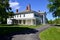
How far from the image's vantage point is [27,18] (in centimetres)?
5731

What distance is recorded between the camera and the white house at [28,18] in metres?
56.1

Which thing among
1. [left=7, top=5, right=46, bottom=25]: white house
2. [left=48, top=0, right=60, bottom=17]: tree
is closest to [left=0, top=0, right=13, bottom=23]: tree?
[left=7, top=5, right=46, bottom=25]: white house

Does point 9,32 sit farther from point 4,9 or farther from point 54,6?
point 54,6

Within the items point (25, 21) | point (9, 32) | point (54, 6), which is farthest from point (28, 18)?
point (9, 32)

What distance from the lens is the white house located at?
56.1m

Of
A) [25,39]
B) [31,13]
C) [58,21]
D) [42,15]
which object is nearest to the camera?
[25,39]

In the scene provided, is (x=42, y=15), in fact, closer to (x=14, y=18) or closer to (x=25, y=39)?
(x=14, y=18)

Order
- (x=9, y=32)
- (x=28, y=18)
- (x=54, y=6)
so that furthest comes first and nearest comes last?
1. (x=28, y=18)
2. (x=54, y=6)
3. (x=9, y=32)

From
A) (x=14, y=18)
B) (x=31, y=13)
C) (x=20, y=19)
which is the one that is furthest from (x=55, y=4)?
(x=14, y=18)

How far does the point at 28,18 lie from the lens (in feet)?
187

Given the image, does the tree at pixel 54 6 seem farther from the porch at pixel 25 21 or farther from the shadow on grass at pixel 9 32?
the shadow on grass at pixel 9 32

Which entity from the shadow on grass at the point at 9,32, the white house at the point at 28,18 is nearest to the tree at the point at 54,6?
the white house at the point at 28,18

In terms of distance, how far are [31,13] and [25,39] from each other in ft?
121

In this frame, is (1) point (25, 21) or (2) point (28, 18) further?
(1) point (25, 21)
